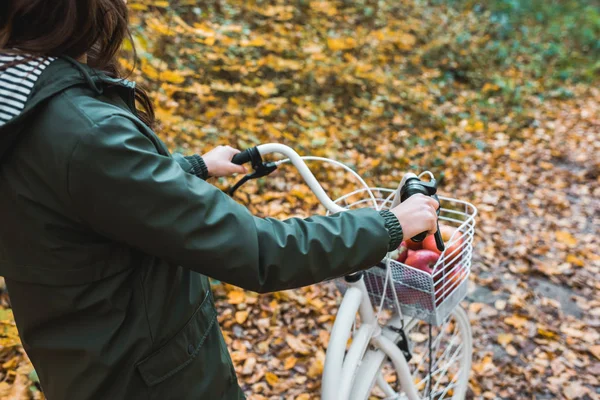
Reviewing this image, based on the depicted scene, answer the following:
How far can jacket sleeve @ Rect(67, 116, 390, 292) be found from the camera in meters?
0.97

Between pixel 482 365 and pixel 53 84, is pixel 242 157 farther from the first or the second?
pixel 482 365

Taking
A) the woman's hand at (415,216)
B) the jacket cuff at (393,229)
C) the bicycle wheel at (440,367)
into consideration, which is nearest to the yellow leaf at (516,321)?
the bicycle wheel at (440,367)

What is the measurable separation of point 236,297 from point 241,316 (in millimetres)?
155

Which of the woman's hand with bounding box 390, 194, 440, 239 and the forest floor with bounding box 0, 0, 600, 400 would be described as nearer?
the woman's hand with bounding box 390, 194, 440, 239

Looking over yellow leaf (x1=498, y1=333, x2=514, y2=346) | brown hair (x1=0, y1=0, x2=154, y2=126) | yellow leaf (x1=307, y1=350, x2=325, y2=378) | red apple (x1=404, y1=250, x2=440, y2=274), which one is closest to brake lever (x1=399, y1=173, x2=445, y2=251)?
red apple (x1=404, y1=250, x2=440, y2=274)

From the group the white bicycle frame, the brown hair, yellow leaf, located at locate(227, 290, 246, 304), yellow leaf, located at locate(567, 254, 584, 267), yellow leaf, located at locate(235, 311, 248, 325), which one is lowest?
yellow leaf, located at locate(235, 311, 248, 325)

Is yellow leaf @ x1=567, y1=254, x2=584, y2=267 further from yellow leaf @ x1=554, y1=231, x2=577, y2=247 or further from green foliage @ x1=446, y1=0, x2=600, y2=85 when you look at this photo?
green foliage @ x1=446, y1=0, x2=600, y2=85

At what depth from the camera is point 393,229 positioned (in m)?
1.27

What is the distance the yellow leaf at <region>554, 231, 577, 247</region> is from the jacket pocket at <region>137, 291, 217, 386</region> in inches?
159

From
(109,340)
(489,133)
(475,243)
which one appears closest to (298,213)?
(475,243)

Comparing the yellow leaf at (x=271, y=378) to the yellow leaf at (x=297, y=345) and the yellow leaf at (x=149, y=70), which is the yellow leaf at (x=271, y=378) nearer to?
the yellow leaf at (x=297, y=345)

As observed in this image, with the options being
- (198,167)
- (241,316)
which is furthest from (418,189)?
(241,316)

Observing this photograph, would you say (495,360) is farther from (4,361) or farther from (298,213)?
(4,361)

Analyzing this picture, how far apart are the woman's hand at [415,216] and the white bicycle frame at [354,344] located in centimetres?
23
